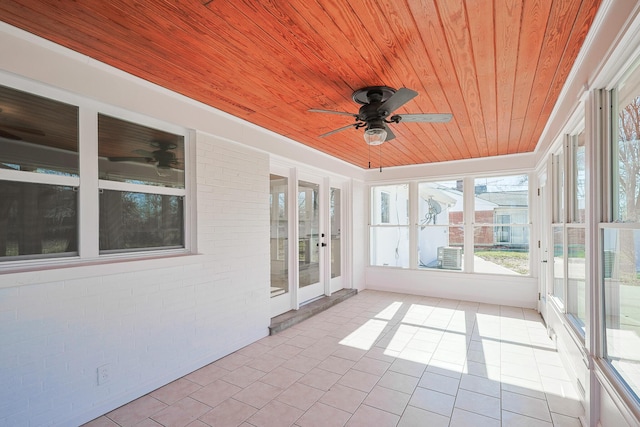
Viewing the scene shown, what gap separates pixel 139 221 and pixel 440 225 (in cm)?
492

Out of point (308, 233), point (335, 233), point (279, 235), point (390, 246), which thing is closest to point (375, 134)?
point (279, 235)

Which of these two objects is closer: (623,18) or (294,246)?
(623,18)

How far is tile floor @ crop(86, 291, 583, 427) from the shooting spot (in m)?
2.23

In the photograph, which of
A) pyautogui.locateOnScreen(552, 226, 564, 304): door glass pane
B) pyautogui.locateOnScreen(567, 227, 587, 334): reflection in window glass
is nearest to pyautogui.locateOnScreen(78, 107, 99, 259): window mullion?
pyautogui.locateOnScreen(567, 227, 587, 334): reflection in window glass

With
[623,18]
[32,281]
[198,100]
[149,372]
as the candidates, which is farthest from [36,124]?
[623,18]

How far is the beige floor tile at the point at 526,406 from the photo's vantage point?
2.26m

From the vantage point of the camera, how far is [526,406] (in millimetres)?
2357

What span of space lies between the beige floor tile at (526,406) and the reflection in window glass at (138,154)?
3.35m

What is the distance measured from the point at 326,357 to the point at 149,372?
64.3 inches

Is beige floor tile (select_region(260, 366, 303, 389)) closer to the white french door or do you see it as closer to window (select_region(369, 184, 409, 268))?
the white french door

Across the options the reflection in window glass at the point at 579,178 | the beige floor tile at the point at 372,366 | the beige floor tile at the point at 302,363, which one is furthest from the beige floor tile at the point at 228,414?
the reflection in window glass at the point at 579,178

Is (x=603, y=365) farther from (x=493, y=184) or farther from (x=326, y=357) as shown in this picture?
(x=493, y=184)

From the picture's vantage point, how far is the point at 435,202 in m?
5.82

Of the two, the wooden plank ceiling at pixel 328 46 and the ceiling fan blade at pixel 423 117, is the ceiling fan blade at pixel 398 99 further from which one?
the wooden plank ceiling at pixel 328 46
